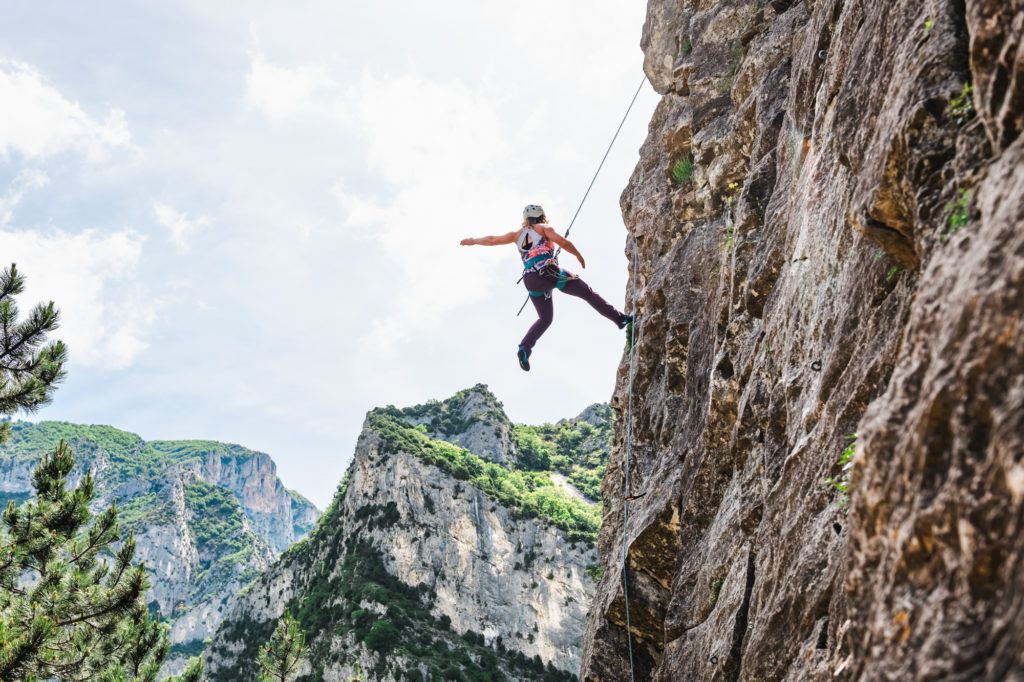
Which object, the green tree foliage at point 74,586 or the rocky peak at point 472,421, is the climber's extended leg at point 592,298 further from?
the rocky peak at point 472,421

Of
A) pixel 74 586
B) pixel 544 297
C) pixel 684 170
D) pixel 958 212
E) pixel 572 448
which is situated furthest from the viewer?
pixel 572 448

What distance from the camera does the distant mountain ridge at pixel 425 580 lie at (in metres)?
52.5

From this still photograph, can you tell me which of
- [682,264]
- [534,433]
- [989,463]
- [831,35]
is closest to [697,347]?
[682,264]

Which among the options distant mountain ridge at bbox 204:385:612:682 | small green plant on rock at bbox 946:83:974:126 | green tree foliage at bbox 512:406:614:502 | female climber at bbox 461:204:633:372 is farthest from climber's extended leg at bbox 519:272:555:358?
green tree foliage at bbox 512:406:614:502

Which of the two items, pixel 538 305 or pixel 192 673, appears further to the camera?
pixel 192 673

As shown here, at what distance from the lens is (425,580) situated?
60.3 metres

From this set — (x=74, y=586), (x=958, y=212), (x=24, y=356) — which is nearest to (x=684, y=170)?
(x=958, y=212)

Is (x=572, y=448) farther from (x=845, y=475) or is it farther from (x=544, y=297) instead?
(x=845, y=475)

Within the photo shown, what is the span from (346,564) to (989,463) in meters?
65.2

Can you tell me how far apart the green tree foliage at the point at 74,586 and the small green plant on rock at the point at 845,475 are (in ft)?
36.0

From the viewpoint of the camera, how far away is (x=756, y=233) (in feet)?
28.1

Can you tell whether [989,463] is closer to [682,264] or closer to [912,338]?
[912,338]

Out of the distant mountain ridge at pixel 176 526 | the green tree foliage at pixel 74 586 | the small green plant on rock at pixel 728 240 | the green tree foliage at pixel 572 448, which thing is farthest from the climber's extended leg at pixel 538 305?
the distant mountain ridge at pixel 176 526

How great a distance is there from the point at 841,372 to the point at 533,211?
19.5 feet
